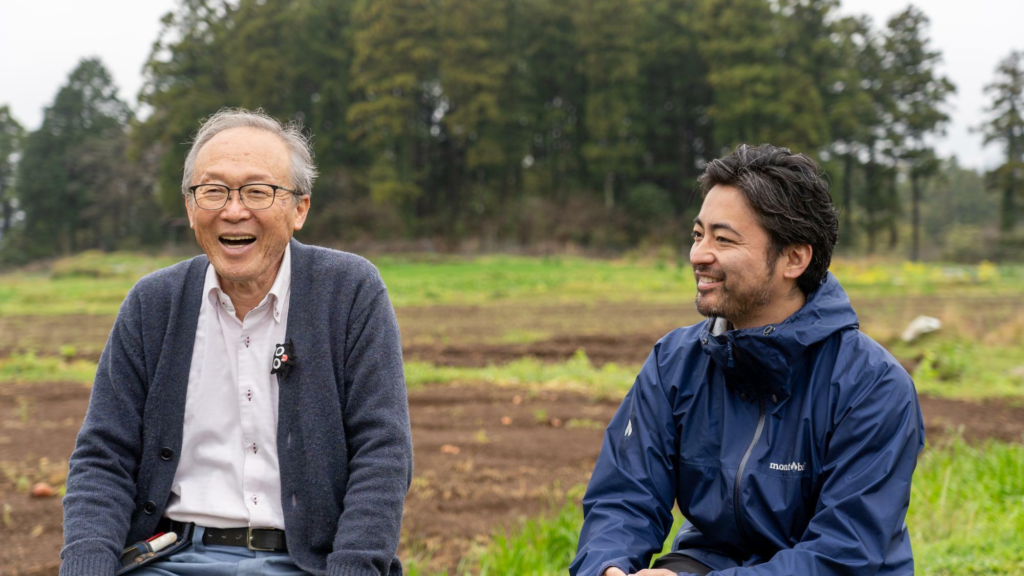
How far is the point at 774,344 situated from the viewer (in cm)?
214

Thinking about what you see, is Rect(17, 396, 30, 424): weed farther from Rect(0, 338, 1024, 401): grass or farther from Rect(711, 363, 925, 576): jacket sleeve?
Rect(711, 363, 925, 576): jacket sleeve

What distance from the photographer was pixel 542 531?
13.2 ft

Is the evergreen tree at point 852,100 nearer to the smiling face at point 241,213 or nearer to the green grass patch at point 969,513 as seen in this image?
the green grass patch at point 969,513

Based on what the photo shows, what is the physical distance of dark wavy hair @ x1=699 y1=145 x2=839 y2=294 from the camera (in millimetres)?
2246

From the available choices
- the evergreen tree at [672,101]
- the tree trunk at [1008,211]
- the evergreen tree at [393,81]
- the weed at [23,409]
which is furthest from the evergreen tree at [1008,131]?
the weed at [23,409]

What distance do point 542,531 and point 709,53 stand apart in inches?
1534

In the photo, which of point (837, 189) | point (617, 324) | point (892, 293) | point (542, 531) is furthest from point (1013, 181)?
point (542, 531)

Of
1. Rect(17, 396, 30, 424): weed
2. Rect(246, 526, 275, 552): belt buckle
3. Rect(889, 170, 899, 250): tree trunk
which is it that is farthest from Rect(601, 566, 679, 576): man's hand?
Rect(889, 170, 899, 250): tree trunk

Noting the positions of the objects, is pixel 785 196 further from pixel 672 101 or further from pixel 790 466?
pixel 672 101

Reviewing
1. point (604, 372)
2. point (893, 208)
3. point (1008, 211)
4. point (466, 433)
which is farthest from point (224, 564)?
point (893, 208)

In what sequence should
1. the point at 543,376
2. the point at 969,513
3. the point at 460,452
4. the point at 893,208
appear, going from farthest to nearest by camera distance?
1. the point at 893,208
2. the point at 543,376
3. the point at 460,452
4. the point at 969,513

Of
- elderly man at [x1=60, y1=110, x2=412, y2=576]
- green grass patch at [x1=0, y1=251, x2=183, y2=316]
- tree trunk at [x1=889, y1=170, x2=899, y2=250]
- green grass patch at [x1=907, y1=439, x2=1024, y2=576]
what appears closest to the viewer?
elderly man at [x1=60, y1=110, x2=412, y2=576]

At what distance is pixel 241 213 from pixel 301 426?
2.08 feet

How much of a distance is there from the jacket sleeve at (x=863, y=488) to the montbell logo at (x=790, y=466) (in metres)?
0.06
